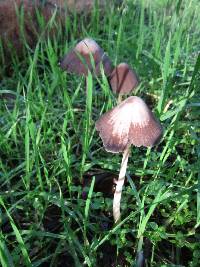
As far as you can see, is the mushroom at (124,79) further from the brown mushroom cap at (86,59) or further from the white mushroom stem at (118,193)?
the white mushroom stem at (118,193)

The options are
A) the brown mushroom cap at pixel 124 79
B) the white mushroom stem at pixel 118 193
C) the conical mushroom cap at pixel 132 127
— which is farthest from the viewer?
the brown mushroom cap at pixel 124 79

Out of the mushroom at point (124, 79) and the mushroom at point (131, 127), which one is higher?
the mushroom at point (131, 127)

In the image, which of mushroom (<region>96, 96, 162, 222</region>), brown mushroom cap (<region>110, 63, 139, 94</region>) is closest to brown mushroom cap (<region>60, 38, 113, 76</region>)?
brown mushroom cap (<region>110, 63, 139, 94</region>)

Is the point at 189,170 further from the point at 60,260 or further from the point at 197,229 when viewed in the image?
the point at 60,260

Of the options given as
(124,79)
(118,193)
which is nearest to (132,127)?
(118,193)

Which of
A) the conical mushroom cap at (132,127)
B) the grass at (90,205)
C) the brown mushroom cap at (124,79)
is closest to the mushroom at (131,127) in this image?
the conical mushroom cap at (132,127)

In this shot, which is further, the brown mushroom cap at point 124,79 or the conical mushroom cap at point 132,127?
the brown mushroom cap at point 124,79

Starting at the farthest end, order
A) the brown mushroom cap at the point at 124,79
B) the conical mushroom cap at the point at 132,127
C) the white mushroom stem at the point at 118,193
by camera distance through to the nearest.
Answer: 1. the brown mushroom cap at the point at 124,79
2. the white mushroom stem at the point at 118,193
3. the conical mushroom cap at the point at 132,127

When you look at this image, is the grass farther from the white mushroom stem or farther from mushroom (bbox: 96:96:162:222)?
mushroom (bbox: 96:96:162:222)
